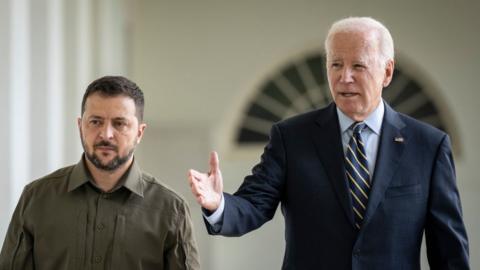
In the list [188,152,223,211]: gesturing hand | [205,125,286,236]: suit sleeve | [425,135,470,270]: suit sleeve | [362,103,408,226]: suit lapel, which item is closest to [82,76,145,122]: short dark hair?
[188,152,223,211]: gesturing hand

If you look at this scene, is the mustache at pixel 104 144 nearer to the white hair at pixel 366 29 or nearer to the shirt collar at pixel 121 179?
the shirt collar at pixel 121 179

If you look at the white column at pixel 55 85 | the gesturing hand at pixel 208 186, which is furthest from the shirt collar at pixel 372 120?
the white column at pixel 55 85

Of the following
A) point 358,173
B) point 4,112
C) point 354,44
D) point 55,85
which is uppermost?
point 354,44

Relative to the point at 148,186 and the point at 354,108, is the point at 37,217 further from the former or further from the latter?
the point at 354,108

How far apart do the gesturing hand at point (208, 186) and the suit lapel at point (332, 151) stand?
1.15ft

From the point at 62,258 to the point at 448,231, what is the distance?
1078 mm

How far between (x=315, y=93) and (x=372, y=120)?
4.74 metres

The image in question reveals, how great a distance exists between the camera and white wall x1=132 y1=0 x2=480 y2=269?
693 centimetres

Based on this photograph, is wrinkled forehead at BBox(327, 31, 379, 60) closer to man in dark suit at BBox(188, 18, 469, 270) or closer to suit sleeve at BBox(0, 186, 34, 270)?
man in dark suit at BBox(188, 18, 469, 270)

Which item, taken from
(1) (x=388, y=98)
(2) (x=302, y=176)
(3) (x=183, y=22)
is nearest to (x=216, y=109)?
(3) (x=183, y=22)

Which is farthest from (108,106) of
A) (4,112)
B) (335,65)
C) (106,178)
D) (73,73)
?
(73,73)

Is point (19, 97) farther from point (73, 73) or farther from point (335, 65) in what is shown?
point (335, 65)

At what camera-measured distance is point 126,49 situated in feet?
22.9

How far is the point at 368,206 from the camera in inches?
85.4
